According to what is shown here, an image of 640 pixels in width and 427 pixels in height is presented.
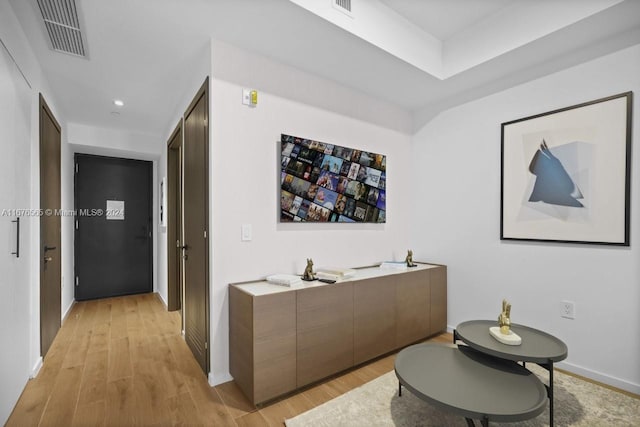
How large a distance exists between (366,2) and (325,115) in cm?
89

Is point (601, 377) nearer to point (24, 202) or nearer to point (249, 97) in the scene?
point (249, 97)

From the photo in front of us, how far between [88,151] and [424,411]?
17.1 feet

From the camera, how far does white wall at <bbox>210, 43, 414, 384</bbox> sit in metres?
2.13

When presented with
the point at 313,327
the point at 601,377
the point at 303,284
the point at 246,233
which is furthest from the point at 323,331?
the point at 601,377

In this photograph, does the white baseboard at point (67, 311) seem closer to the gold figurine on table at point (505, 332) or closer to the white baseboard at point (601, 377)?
the gold figurine on table at point (505, 332)

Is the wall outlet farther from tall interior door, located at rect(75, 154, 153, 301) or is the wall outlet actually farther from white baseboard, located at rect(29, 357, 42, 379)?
tall interior door, located at rect(75, 154, 153, 301)

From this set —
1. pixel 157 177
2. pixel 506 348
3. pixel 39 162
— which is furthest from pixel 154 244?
pixel 506 348

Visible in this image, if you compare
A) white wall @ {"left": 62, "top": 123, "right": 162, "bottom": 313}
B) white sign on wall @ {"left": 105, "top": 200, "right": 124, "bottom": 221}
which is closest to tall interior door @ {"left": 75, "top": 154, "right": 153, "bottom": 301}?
white sign on wall @ {"left": 105, "top": 200, "right": 124, "bottom": 221}

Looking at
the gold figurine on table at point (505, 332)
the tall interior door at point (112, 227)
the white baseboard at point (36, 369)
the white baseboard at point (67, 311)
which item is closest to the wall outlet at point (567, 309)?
the gold figurine on table at point (505, 332)

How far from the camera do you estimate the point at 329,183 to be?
267 centimetres

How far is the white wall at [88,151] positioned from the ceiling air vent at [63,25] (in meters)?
1.86

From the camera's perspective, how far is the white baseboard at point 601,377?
2.01 meters

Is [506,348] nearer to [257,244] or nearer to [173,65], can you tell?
[257,244]

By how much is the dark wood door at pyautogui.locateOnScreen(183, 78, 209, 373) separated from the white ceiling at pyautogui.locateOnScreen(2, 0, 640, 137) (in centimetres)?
45
